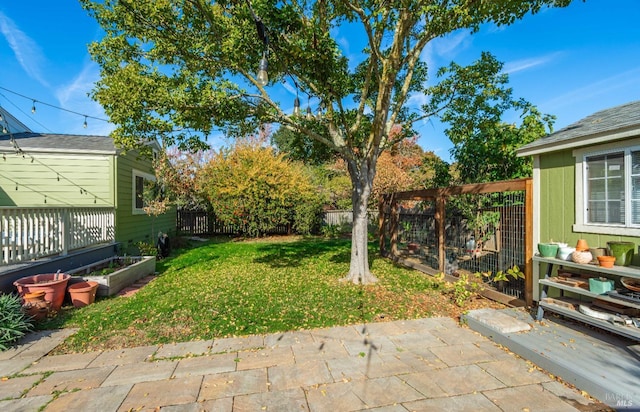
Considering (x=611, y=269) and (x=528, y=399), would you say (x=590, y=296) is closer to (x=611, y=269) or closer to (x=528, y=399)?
(x=611, y=269)

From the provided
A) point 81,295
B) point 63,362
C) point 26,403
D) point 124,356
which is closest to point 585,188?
point 124,356

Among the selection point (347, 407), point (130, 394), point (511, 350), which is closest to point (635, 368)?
point (511, 350)

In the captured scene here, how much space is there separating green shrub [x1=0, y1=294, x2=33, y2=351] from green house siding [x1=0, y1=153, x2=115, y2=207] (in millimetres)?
5331

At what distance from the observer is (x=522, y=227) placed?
4.79 m

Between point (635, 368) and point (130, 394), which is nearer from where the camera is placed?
point (130, 394)

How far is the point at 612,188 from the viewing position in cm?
359

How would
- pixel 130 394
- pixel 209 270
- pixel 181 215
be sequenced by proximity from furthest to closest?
pixel 181 215 → pixel 209 270 → pixel 130 394

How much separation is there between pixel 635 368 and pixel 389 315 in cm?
250

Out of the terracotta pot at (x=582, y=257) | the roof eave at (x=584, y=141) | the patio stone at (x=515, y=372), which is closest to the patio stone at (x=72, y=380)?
the patio stone at (x=515, y=372)

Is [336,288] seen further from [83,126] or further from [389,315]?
[83,126]

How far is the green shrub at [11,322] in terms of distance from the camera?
3.50 m

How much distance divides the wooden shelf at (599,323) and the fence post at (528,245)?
0.58m

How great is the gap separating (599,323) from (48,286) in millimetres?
7076

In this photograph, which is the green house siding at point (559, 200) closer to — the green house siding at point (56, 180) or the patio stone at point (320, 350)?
the patio stone at point (320, 350)
